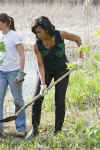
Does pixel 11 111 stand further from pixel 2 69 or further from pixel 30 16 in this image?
pixel 30 16

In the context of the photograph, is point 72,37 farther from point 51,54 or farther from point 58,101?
point 58,101

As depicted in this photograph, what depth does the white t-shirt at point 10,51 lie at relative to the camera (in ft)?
13.8

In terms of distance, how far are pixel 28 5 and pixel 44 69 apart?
383 inches

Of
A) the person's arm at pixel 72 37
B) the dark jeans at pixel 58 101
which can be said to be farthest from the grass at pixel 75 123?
the person's arm at pixel 72 37

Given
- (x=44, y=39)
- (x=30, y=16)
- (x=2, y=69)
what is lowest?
(x=30, y=16)

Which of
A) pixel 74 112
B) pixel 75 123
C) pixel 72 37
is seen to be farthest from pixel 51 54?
pixel 74 112

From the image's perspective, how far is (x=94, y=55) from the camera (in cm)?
296

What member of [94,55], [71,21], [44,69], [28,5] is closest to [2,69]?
[44,69]

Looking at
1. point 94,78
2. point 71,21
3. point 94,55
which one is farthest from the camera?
point 71,21

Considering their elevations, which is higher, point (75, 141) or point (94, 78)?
point (94, 78)

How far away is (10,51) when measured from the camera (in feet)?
13.8

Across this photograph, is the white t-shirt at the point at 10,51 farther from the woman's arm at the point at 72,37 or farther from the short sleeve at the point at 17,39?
the woman's arm at the point at 72,37

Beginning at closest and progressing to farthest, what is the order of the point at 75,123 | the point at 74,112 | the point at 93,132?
the point at 93,132 < the point at 75,123 < the point at 74,112

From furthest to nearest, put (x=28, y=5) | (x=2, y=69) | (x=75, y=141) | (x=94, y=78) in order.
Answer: (x=28, y=5), (x=2, y=69), (x=75, y=141), (x=94, y=78)
